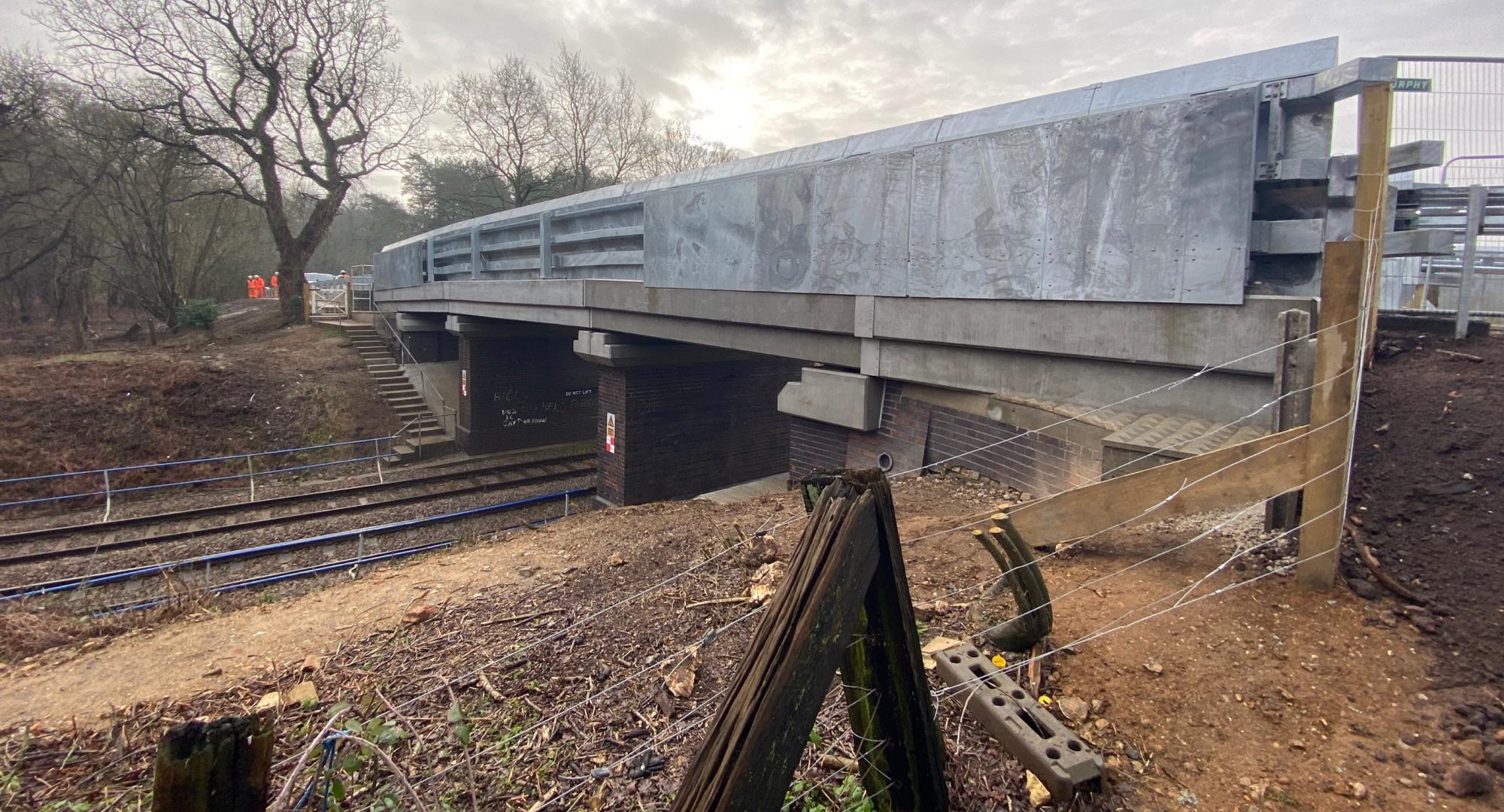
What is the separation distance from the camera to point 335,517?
44.2ft

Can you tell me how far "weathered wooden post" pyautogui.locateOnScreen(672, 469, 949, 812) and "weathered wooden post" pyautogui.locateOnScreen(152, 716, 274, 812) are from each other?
0.94m

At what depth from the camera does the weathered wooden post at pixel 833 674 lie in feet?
5.24

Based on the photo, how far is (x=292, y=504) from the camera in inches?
558

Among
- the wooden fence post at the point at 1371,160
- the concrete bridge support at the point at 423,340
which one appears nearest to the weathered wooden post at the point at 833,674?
the wooden fence post at the point at 1371,160

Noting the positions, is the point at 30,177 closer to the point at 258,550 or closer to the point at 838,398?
the point at 258,550

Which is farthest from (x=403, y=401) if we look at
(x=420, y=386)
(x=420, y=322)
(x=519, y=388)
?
(x=519, y=388)

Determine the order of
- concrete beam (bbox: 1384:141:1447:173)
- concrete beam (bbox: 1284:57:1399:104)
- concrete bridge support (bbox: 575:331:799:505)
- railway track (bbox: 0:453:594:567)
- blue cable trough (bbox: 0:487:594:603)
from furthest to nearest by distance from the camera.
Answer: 1. concrete bridge support (bbox: 575:331:799:505)
2. railway track (bbox: 0:453:594:567)
3. blue cable trough (bbox: 0:487:594:603)
4. concrete beam (bbox: 1384:141:1447:173)
5. concrete beam (bbox: 1284:57:1399:104)

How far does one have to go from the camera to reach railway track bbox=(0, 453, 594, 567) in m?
11.7

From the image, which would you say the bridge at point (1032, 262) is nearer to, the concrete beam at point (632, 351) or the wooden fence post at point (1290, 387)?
the wooden fence post at point (1290, 387)

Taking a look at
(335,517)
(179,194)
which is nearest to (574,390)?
(335,517)

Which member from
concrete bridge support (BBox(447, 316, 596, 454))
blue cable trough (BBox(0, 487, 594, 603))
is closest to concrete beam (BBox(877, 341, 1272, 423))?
blue cable trough (BBox(0, 487, 594, 603))

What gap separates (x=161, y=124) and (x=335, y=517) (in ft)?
60.8

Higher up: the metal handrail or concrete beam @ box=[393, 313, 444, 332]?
concrete beam @ box=[393, 313, 444, 332]

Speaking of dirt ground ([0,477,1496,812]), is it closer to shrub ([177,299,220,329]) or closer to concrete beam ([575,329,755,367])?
concrete beam ([575,329,755,367])
